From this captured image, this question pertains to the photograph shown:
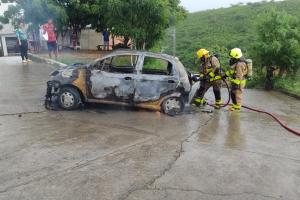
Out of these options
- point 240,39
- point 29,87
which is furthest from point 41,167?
point 240,39

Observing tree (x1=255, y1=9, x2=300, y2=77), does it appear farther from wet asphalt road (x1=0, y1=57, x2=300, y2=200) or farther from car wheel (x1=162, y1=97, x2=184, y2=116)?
car wheel (x1=162, y1=97, x2=184, y2=116)

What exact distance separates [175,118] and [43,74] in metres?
7.38

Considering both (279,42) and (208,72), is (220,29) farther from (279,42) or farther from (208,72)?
(208,72)

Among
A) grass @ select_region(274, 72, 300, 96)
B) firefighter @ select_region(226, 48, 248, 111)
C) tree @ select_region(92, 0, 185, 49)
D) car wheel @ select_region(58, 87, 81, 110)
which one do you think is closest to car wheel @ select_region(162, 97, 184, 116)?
firefighter @ select_region(226, 48, 248, 111)

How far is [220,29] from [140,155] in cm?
2936

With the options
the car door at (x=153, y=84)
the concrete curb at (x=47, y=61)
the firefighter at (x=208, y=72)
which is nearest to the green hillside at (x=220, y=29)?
the concrete curb at (x=47, y=61)

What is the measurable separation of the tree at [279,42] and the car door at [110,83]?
8.23 m

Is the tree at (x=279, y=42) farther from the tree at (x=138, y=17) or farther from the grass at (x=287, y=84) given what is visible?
the tree at (x=138, y=17)

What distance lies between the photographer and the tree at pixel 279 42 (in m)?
16.5

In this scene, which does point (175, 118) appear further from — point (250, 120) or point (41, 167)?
point (41, 167)

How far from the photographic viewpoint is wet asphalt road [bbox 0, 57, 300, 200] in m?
5.73

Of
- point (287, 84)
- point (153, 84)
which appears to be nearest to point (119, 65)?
point (153, 84)

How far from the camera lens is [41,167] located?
6328 mm

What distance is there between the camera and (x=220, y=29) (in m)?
35.1
